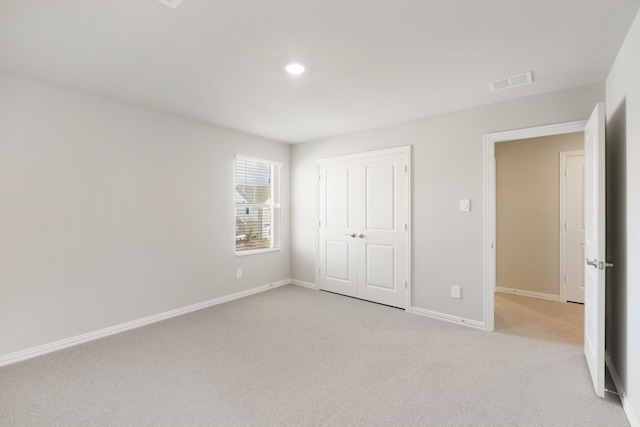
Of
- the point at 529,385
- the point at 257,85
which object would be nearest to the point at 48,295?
the point at 257,85

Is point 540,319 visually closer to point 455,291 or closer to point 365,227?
point 455,291

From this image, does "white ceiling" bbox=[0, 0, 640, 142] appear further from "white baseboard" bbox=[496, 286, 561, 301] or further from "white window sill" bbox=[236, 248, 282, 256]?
"white baseboard" bbox=[496, 286, 561, 301]

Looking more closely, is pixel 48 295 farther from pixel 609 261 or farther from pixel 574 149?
pixel 574 149

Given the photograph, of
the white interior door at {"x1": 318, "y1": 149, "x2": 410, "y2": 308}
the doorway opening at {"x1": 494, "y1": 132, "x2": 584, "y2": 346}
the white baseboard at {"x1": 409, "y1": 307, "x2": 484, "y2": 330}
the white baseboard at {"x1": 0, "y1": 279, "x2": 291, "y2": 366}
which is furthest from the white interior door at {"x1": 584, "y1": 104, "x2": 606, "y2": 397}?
the white baseboard at {"x1": 0, "y1": 279, "x2": 291, "y2": 366}

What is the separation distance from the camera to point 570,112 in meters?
2.83

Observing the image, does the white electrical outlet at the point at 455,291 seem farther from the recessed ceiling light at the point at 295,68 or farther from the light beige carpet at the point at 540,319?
the recessed ceiling light at the point at 295,68

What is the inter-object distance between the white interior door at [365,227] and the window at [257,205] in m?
0.77

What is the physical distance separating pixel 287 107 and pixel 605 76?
2.87 metres

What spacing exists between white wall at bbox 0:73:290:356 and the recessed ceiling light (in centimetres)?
189

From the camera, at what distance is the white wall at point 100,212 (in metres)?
2.59

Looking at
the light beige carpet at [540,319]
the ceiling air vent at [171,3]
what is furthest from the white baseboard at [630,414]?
the ceiling air vent at [171,3]

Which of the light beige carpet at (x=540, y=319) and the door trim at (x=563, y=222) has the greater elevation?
the door trim at (x=563, y=222)

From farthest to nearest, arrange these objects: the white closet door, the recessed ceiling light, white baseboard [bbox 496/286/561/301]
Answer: white baseboard [bbox 496/286/561/301] → the white closet door → the recessed ceiling light

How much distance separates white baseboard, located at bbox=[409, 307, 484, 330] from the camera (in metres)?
3.33
